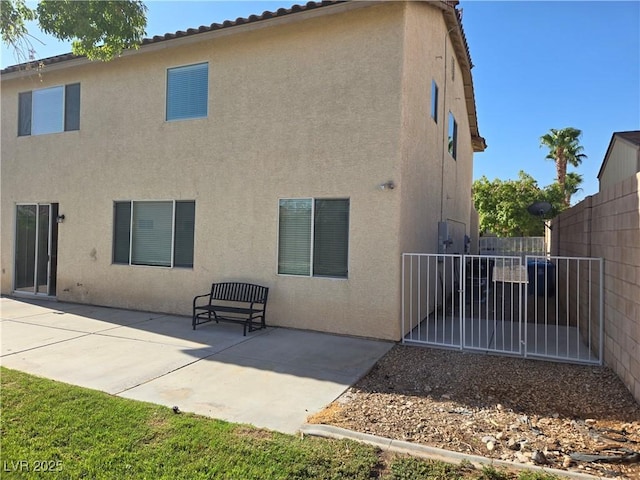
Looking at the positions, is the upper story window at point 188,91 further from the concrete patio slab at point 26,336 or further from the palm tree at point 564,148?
the palm tree at point 564,148

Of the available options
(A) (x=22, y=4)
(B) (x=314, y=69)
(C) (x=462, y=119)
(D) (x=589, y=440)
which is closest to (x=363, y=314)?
(D) (x=589, y=440)

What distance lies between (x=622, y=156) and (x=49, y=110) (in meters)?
17.8

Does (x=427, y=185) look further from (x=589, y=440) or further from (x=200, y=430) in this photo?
(x=200, y=430)

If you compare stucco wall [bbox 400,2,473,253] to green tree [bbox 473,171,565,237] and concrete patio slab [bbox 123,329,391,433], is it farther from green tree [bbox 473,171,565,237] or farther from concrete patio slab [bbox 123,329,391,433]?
green tree [bbox 473,171,565,237]

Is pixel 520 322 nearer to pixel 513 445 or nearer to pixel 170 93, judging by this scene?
pixel 513 445

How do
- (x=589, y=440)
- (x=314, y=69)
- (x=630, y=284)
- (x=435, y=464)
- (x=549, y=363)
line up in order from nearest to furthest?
(x=435, y=464) → (x=589, y=440) → (x=630, y=284) → (x=549, y=363) → (x=314, y=69)

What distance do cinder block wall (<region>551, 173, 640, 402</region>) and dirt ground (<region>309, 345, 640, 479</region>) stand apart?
346 millimetres

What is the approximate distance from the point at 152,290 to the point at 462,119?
1160cm

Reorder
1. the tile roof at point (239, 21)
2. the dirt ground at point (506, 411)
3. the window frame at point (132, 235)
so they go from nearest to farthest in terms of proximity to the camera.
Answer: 1. the dirt ground at point (506, 411)
2. the tile roof at point (239, 21)
3. the window frame at point (132, 235)

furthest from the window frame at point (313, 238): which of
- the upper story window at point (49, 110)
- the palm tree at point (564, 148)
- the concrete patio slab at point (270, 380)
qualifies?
the palm tree at point (564, 148)

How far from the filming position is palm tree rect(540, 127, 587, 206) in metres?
34.7

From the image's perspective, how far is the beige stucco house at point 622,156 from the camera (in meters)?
12.3

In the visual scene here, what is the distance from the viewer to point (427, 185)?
32.1 ft

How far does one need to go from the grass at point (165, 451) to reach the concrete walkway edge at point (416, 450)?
108 millimetres
